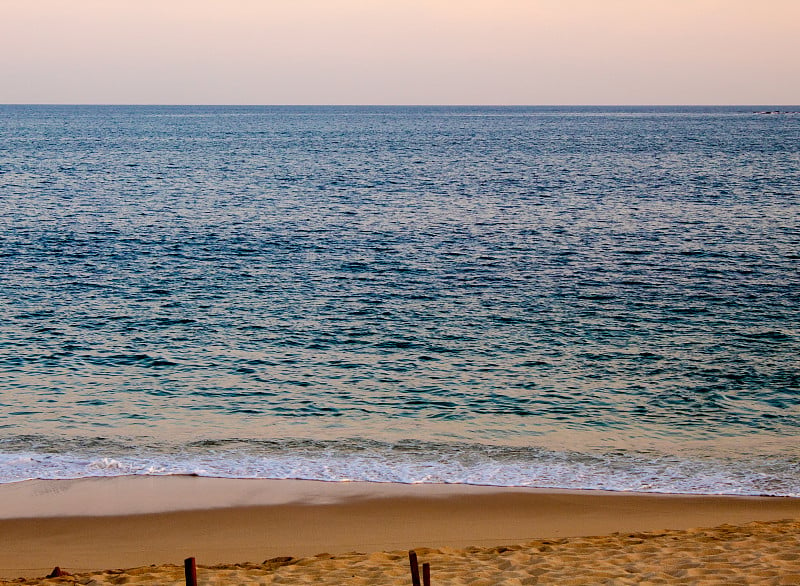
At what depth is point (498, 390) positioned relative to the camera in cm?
1947

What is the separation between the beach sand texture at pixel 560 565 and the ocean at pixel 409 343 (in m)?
2.95

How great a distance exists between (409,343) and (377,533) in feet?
36.0

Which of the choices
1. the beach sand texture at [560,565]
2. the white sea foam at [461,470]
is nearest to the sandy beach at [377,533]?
the beach sand texture at [560,565]

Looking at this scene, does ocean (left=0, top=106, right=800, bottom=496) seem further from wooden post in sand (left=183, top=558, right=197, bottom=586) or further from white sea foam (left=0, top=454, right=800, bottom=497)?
wooden post in sand (left=183, top=558, right=197, bottom=586)

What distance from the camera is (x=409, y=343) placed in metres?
23.3

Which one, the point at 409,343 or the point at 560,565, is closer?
the point at 560,565

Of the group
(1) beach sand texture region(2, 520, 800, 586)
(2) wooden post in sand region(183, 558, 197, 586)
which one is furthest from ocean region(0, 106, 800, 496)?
(2) wooden post in sand region(183, 558, 197, 586)

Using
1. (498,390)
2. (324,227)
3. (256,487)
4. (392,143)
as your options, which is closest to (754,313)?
(498,390)

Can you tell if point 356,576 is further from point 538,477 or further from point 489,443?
point 489,443

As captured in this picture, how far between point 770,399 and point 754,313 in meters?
7.87

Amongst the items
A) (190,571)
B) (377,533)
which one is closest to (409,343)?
(377,533)

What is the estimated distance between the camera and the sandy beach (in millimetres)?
10438

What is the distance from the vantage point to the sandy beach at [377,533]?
10.4m

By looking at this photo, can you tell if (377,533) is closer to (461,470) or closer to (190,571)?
(461,470)
